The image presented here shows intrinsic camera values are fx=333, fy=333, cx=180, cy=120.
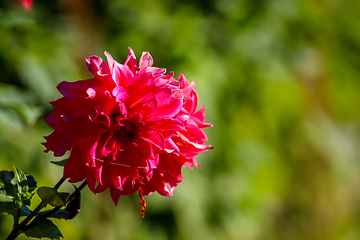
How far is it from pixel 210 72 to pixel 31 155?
0.91 meters

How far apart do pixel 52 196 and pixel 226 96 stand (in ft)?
4.83

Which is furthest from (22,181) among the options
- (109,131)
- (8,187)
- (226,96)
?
(226,96)

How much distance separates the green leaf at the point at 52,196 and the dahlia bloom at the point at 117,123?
29 millimetres

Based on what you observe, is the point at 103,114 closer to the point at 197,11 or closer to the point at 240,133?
the point at 197,11

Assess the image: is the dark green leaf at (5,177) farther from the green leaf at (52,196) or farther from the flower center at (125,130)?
the flower center at (125,130)

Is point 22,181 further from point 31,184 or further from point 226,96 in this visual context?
point 226,96

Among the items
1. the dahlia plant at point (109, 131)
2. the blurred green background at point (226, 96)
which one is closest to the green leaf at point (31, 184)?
the dahlia plant at point (109, 131)

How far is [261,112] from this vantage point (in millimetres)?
2109

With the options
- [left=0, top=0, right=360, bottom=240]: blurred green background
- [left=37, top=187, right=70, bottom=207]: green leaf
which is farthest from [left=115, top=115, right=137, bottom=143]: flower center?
[left=0, top=0, right=360, bottom=240]: blurred green background

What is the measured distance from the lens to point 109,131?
0.52 m

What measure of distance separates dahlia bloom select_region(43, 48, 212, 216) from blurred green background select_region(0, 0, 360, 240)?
34 centimetres

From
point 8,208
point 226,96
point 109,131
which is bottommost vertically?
point 226,96

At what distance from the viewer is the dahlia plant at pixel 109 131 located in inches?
18.9

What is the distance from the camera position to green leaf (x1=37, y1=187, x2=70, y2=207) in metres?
0.47
